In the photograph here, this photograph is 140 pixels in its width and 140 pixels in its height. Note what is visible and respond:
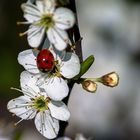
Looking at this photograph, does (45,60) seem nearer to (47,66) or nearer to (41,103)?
(47,66)

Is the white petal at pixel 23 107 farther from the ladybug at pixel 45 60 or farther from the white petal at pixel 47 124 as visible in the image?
the ladybug at pixel 45 60

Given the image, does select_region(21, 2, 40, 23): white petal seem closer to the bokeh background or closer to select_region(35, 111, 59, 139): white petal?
select_region(35, 111, 59, 139): white petal

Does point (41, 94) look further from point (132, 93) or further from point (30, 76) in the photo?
point (132, 93)

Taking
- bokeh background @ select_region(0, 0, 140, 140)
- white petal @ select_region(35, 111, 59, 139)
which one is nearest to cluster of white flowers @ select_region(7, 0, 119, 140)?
white petal @ select_region(35, 111, 59, 139)

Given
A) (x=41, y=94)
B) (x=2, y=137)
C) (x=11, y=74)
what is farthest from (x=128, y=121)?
(x=41, y=94)

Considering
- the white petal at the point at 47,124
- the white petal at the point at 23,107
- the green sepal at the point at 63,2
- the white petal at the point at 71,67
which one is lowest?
the white petal at the point at 47,124

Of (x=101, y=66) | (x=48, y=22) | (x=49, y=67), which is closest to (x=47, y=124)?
(x=49, y=67)

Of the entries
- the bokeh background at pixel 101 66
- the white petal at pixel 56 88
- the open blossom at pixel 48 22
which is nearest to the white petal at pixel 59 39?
the open blossom at pixel 48 22
